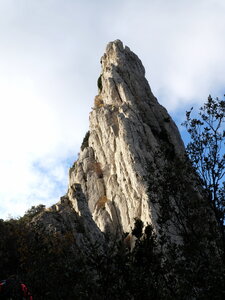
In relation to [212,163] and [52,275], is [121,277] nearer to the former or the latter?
[52,275]

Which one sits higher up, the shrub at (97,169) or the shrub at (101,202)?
the shrub at (97,169)

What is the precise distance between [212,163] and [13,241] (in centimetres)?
2956

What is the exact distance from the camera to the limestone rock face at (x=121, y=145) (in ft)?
199

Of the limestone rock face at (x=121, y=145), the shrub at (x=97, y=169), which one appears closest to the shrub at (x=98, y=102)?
the limestone rock face at (x=121, y=145)

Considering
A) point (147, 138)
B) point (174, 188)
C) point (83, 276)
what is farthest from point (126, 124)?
point (83, 276)

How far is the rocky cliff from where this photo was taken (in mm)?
50250

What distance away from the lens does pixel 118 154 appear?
67.4m

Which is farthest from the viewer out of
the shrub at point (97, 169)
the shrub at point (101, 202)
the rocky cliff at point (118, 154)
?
the shrub at point (97, 169)

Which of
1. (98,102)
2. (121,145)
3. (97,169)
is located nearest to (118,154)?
(121,145)

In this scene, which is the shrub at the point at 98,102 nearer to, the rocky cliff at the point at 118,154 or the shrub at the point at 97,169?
the rocky cliff at the point at 118,154

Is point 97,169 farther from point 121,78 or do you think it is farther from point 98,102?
point 121,78

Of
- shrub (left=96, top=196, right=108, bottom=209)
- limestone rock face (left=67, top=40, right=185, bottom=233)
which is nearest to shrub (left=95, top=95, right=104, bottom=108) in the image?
limestone rock face (left=67, top=40, right=185, bottom=233)

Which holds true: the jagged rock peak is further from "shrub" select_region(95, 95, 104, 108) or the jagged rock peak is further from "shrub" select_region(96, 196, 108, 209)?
"shrub" select_region(96, 196, 108, 209)

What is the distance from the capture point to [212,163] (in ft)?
76.2
